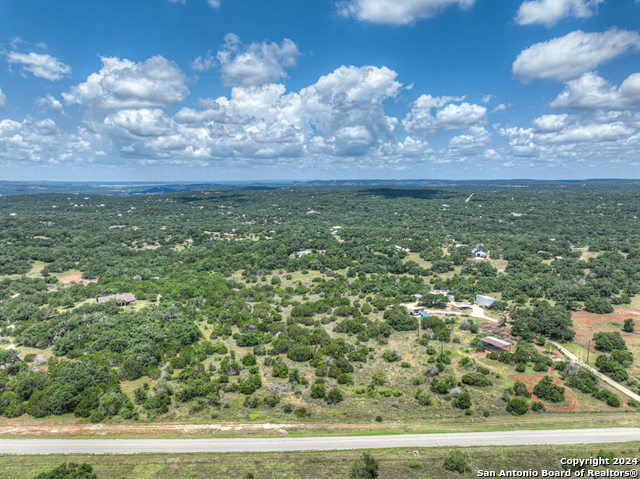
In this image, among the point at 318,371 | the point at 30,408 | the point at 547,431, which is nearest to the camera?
the point at 547,431

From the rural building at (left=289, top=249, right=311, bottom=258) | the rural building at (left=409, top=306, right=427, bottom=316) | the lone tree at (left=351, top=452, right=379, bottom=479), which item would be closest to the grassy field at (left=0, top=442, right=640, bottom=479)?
the lone tree at (left=351, top=452, right=379, bottom=479)

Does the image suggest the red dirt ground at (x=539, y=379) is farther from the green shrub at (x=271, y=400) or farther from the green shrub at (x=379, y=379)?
the green shrub at (x=271, y=400)

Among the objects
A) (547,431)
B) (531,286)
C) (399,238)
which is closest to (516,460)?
(547,431)

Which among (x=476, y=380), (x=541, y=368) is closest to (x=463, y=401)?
(x=476, y=380)

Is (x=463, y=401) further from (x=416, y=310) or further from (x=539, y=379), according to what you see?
(x=416, y=310)

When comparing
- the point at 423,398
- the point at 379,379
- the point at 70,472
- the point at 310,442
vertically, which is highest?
the point at 70,472

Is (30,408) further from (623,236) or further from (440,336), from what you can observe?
(623,236)
